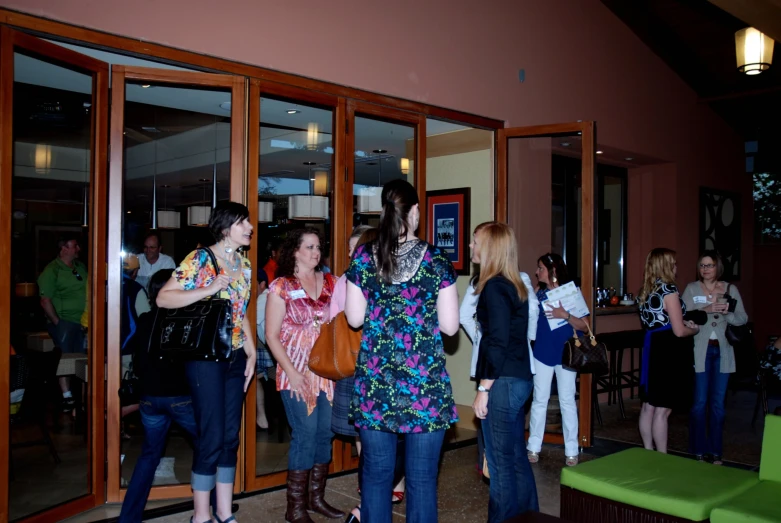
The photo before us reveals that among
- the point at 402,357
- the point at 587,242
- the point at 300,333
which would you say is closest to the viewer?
the point at 402,357

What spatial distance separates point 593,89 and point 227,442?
5.55 metres

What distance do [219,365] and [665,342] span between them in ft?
10.2

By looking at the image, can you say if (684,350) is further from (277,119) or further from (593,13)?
(593,13)

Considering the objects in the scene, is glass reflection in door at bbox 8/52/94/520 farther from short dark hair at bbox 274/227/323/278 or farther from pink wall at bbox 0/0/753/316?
short dark hair at bbox 274/227/323/278

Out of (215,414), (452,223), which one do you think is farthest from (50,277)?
(452,223)

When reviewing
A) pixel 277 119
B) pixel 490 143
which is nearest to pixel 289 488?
pixel 277 119

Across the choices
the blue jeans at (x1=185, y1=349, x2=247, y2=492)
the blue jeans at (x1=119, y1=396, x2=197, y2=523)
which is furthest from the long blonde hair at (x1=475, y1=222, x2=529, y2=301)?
the blue jeans at (x1=119, y1=396, x2=197, y2=523)

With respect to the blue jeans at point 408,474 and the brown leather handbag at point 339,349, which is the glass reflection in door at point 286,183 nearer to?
the brown leather handbag at point 339,349

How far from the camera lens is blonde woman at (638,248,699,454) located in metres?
4.76

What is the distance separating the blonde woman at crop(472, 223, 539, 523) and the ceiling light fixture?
14.7 feet

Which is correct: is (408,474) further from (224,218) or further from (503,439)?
(224,218)

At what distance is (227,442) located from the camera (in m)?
3.51

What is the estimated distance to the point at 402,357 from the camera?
270 cm

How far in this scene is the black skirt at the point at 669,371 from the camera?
4777 mm
